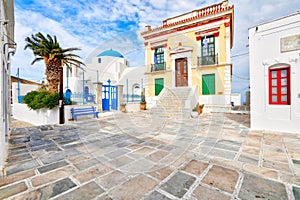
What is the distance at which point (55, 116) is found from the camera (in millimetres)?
7879

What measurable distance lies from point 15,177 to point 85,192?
1188 millimetres

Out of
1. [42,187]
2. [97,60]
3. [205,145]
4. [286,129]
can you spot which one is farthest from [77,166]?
[97,60]

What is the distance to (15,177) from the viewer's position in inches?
80.7

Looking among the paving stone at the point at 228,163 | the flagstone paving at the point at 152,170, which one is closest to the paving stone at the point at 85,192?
the flagstone paving at the point at 152,170

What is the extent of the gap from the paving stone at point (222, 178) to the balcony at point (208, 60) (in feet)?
32.1

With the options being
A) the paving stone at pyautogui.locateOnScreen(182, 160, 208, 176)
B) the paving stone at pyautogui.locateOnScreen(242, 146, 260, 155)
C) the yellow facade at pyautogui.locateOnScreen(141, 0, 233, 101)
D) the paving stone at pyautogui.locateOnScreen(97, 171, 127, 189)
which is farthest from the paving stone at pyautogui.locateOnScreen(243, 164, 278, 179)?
the yellow facade at pyautogui.locateOnScreen(141, 0, 233, 101)

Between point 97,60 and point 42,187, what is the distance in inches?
755

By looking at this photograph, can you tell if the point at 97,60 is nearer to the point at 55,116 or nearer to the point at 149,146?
the point at 55,116

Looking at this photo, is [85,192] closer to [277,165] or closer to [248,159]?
[248,159]

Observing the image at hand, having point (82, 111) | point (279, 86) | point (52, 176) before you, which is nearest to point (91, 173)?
point (52, 176)

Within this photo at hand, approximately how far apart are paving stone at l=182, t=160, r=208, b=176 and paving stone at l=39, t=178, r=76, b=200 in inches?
65.2

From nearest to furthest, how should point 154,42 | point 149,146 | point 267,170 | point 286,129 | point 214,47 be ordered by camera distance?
point 267,170, point 149,146, point 286,129, point 214,47, point 154,42

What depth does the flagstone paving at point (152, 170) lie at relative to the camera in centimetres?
173

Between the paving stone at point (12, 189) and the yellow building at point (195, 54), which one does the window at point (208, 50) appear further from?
the paving stone at point (12, 189)
